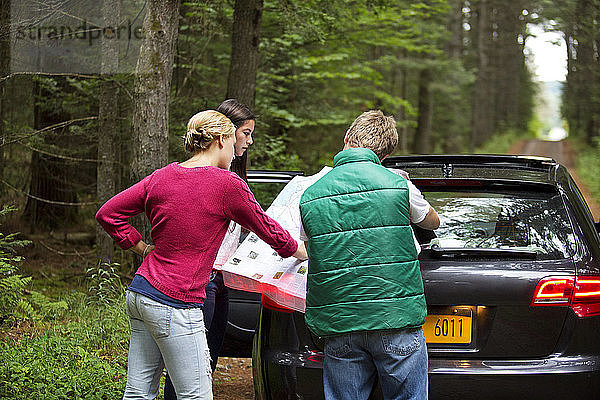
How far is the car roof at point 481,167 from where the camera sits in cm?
449

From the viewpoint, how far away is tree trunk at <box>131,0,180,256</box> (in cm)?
691

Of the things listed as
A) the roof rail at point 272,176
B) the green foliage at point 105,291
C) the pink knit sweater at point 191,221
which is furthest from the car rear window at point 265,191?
the pink knit sweater at point 191,221

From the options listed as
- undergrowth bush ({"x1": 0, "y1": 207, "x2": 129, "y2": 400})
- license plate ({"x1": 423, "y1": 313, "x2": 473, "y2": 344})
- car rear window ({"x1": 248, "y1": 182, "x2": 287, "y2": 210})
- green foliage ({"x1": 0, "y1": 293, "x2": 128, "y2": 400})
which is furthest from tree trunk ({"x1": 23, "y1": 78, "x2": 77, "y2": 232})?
license plate ({"x1": 423, "y1": 313, "x2": 473, "y2": 344})

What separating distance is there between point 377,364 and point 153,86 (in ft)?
14.4

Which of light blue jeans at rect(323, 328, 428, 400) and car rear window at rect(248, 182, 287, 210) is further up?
light blue jeans at rect(323, 328, 428, 400)

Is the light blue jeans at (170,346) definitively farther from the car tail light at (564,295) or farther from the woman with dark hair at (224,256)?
the car tail light at (564,295)

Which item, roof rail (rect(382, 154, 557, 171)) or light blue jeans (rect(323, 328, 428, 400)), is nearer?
light blue jeans (rect(323, 328, 428, 400))

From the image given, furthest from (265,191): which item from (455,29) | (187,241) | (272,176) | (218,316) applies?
(455,29)

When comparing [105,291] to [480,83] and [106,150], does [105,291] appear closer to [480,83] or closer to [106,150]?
[106,150]

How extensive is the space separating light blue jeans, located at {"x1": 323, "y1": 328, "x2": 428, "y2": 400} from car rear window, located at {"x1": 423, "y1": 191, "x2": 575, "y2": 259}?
3.03 ft

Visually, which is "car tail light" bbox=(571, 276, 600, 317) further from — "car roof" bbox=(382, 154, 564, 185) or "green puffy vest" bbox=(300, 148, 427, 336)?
"green puffy vest" bbox=(300, 148, 427, 336)

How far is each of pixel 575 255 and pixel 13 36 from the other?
5.29m

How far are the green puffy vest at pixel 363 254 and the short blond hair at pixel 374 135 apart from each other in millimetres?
243

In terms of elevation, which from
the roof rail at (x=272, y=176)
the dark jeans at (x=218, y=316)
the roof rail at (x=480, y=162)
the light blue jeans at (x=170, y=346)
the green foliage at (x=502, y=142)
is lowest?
the green foliage at (x=502, y=142)
